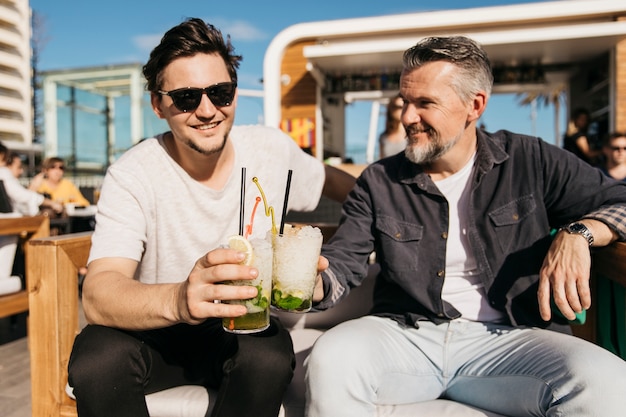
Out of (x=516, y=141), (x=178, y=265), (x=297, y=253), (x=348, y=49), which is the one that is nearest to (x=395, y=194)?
(x=516, y=141)

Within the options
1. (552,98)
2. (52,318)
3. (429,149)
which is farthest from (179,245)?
(552,98)

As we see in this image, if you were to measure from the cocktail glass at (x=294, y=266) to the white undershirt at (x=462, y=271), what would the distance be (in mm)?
724

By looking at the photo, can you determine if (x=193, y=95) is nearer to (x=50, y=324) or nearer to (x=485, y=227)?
(x=50, y=324)

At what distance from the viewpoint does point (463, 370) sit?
1.68 metres

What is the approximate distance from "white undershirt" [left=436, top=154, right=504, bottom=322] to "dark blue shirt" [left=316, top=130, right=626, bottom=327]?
0.04m

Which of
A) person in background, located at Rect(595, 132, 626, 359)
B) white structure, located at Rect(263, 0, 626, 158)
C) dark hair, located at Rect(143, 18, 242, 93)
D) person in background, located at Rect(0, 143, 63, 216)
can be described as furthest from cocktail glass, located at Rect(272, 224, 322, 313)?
white structure, located at Rect(263, 0, 626, 158)

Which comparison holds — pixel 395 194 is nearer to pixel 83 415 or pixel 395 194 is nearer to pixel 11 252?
pixel 83 415

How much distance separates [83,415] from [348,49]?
7.56m

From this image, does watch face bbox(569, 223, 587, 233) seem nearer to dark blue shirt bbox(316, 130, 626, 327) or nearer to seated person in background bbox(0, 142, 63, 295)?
dark blue shirt bbox(316, 130, 626, 327)

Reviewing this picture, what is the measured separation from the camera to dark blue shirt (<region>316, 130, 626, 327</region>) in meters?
1.80

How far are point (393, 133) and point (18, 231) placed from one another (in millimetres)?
3418

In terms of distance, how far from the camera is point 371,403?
5.00 feet

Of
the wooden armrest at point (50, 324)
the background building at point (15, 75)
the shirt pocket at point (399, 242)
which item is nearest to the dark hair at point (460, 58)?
the shirt pocket at point (399, 242)

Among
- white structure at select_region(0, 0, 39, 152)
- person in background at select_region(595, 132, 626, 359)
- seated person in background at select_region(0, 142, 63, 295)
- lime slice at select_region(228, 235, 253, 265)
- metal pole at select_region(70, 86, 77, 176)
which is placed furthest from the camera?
white structure at select_region(0, 0, 39, 152)
